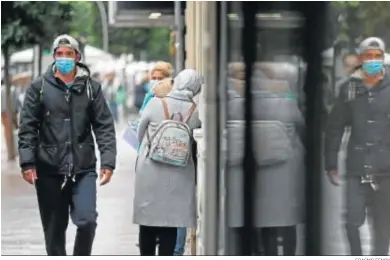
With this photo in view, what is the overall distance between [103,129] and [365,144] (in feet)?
11.7

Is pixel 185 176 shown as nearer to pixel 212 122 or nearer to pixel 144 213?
pixel 144 213

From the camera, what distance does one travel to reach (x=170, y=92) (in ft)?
26.0

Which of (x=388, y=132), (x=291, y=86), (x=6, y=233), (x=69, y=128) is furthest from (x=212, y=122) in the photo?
(x=6, y=233)

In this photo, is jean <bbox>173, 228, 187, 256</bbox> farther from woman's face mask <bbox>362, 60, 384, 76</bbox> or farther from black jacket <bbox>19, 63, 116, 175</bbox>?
woman's face mask <bbox>362, 60, 384, 76</bbox>

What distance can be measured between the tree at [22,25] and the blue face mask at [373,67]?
16846 mm

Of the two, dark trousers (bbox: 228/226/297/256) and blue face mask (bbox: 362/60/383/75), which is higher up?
blue face mask (bbox: 362/60/383/75)

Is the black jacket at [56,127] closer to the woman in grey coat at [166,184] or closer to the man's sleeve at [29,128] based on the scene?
the man's sleeve at [29,128]

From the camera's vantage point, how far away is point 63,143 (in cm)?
757

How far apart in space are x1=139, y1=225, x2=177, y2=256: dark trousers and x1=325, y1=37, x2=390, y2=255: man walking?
3.14 meters

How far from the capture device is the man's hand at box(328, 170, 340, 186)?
403 cm

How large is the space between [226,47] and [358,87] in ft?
2.20

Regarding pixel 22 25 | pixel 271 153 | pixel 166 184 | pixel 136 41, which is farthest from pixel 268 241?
pixel 136 41

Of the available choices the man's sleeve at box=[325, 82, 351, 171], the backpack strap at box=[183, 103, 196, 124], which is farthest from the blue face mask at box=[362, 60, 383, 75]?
the backpack strap at box=[183, 103, 196, 124]

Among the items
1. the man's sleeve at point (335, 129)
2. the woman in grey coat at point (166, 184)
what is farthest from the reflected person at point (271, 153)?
the woman in grey coat at point (166, 184)
